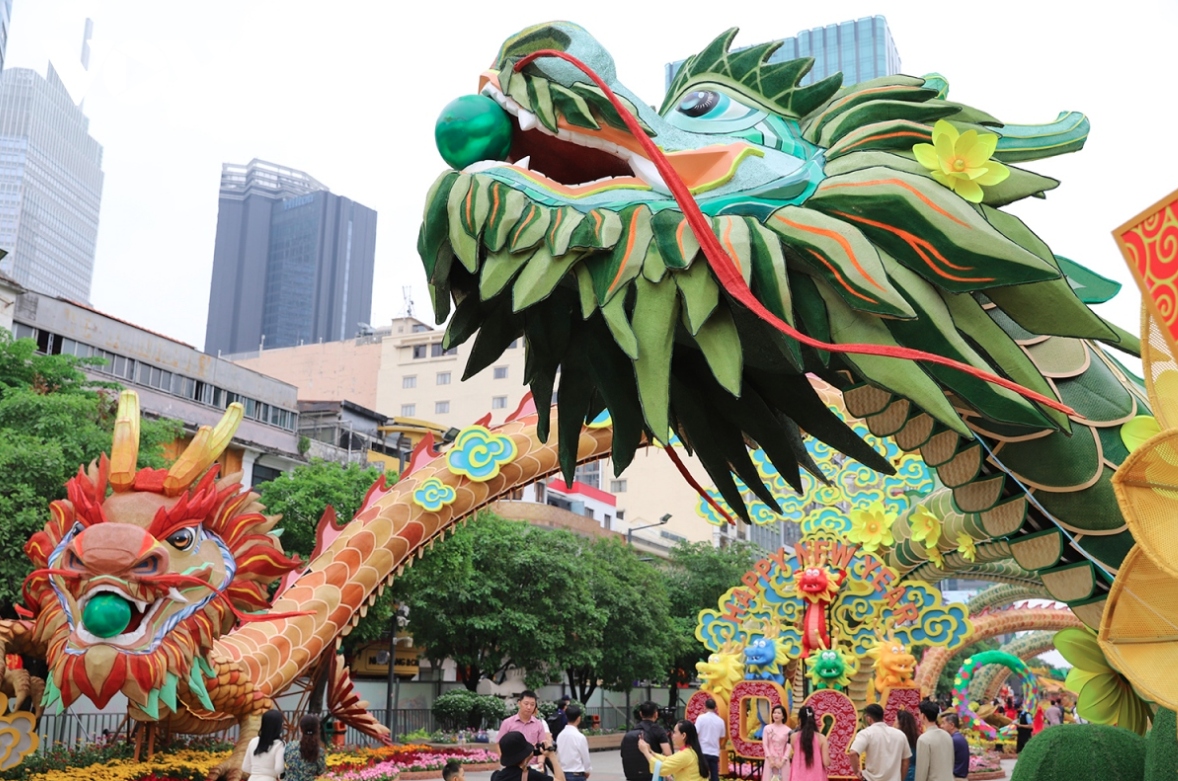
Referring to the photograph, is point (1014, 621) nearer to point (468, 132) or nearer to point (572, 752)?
point (572, 752)

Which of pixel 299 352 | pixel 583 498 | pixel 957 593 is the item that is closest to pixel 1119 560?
pixel 583 498

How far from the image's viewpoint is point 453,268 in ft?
12.8

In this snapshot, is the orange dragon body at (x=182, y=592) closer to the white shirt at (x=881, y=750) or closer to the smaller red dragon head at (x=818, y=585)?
the smaller red dragon head at (x=818, y=585)

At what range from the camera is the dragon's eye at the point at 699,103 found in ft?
14.3

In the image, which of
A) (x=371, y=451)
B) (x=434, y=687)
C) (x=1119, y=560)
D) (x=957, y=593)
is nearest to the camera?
(x=1119, y=560)

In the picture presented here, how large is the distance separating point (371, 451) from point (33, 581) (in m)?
28.5

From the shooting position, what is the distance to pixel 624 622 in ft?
97.5

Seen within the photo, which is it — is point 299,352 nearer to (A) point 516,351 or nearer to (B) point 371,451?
(A) point 516,351

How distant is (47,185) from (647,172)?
122996 mm

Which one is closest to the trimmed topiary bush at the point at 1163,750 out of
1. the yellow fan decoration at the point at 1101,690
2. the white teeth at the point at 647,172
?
the yellow fan decoration at the point at 1101,690

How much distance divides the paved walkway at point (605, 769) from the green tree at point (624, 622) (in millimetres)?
3874

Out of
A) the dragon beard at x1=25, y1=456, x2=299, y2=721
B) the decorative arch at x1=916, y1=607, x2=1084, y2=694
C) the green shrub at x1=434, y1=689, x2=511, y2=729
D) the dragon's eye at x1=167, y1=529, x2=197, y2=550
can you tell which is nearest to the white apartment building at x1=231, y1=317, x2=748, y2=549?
the decorative arch at x1=916, y1=607, x2=1084, y2=694

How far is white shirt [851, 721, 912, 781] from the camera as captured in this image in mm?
7398

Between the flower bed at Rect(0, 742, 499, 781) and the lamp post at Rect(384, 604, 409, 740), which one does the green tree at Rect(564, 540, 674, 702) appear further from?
the flower bed at Rect(0, 742, 499, 781)
